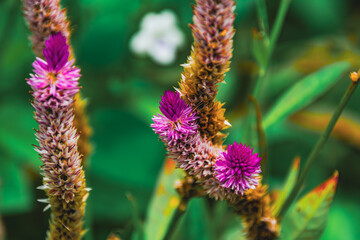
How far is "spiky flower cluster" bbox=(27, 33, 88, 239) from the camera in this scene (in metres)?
0.32

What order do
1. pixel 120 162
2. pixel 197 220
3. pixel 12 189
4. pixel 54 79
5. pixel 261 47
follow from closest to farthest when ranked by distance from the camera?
pixel 54 79 < pixel 261 47 < pixel 197 220 < pixel 12 189 < pixel 120 162

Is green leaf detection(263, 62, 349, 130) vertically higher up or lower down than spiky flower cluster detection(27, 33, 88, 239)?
higher up

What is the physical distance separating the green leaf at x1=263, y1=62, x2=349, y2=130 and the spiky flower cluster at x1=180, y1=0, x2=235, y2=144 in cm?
25

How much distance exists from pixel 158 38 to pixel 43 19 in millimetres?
881

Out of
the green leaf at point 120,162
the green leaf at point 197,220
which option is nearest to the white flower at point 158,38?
the green leaf at point 120,162

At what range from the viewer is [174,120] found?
0.35m

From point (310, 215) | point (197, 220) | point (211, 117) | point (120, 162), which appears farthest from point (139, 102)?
point (211, 117)

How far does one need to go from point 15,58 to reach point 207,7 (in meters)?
0.91

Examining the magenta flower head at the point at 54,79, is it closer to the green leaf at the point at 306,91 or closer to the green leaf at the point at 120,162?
the green leaf at the point at 306,91

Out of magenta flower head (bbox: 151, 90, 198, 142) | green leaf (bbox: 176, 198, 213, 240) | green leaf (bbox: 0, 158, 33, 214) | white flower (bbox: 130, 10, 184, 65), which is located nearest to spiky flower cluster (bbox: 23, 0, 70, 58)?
magenta flower head (bbox: 151, 90, 198, 142)

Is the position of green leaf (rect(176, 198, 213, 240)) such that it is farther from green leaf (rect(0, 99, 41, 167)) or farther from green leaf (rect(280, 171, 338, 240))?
green leaf (rect(0, 99, 41, 167))

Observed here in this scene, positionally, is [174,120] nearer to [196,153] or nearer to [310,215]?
[196,153]

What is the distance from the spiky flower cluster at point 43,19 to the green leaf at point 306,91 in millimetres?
312

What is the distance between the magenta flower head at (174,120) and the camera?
347mm
